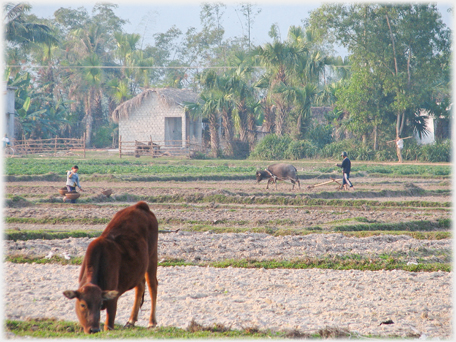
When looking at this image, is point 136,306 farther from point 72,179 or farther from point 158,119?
point 158,119

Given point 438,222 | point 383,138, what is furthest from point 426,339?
point 383,138

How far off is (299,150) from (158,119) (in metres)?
11.4

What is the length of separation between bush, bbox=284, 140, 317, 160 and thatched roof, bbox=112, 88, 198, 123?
9.04 metres

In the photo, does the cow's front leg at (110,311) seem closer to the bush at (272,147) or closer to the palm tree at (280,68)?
the bush at (272,147)

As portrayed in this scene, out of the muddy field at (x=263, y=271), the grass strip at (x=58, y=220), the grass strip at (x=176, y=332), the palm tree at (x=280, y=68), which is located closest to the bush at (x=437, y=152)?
the palm tree at (x=280, y=68)

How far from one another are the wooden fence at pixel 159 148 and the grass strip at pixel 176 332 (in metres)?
30.3

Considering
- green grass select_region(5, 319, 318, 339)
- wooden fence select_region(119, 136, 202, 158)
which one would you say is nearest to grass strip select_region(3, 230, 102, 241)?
green grass select_region(5, 319, 318, 339)

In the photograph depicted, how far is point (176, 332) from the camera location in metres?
5.65

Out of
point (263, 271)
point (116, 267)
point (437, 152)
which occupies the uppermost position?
point (437, 152)

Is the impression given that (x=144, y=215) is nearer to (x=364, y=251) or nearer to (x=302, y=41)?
(x=364, y=251)

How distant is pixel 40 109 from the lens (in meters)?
45.0

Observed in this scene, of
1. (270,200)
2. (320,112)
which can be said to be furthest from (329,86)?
(270,200)

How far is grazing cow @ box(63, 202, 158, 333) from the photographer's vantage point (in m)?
4.89

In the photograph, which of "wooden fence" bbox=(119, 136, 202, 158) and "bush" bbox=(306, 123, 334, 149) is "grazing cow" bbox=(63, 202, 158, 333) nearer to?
"wooden fence" bbox=(119, 136, 202, 158)
